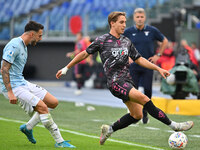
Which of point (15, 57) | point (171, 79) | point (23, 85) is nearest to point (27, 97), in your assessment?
point (23, 85)

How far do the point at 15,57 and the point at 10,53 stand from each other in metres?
0.18

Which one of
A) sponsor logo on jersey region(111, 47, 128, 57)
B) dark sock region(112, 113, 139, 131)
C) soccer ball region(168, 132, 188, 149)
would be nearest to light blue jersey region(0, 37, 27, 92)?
sponsor logo on jersey region(111, 47, 128, 57)

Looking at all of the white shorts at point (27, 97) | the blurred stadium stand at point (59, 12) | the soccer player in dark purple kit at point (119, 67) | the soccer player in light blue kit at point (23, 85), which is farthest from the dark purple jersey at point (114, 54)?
the blurred stadium stand at point (59, 12)

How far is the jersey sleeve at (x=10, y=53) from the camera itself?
23.2 feet

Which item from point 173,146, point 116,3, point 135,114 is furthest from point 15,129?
point 116,3

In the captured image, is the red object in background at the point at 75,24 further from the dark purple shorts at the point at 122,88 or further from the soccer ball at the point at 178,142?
the soccer ball at the point at 178,142

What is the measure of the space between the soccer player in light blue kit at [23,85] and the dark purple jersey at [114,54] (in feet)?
3.09

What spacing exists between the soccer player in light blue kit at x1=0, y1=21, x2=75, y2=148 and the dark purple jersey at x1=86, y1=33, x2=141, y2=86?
3.09 ft

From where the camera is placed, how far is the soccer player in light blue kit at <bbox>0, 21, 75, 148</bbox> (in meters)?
7.07

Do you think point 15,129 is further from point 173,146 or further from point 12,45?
point 173,146

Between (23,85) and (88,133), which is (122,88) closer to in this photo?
(23,85)

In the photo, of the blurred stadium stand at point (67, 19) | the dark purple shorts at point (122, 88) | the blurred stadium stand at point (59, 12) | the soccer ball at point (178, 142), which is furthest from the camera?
the blurred stadium stand at point (59, 12)

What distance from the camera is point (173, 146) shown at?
7.13m

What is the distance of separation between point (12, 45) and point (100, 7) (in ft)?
73.2
